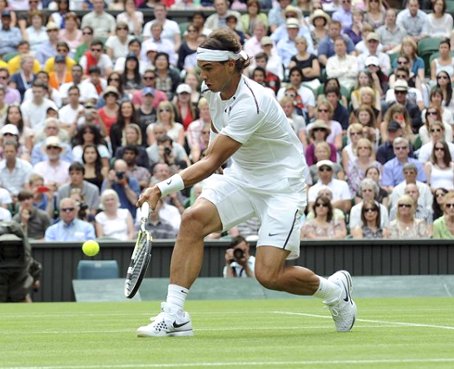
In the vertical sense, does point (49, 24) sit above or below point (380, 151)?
above

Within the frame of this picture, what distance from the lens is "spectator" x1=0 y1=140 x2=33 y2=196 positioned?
696 inches

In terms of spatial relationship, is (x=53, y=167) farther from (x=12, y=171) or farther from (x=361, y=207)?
(x=361, y=207)

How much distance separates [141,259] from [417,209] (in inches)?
399

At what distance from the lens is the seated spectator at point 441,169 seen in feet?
60.5

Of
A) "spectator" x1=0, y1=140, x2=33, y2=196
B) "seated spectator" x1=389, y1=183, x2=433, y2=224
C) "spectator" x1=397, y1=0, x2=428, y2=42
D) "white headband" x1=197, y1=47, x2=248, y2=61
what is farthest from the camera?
"spectator" x1=397, y1=0, x2=428, y2=42

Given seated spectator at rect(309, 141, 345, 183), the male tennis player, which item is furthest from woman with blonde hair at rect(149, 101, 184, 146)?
the male tennis player

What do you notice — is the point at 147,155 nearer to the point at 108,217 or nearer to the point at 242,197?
the point at 108,217

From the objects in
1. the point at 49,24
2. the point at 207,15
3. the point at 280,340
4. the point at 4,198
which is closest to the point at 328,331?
the point at 280,340

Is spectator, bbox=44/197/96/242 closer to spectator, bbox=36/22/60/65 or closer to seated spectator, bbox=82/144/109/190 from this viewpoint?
seated spectator, bbox=82/144/109/190

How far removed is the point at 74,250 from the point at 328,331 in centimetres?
775

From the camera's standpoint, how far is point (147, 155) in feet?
60.7

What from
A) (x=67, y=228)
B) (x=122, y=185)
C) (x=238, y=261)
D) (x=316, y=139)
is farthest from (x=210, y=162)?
(x=316, y=139)

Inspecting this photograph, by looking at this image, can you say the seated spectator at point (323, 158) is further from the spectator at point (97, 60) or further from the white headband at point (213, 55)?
the white headband at point (213, 55)

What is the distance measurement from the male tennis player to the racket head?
0.94ft
